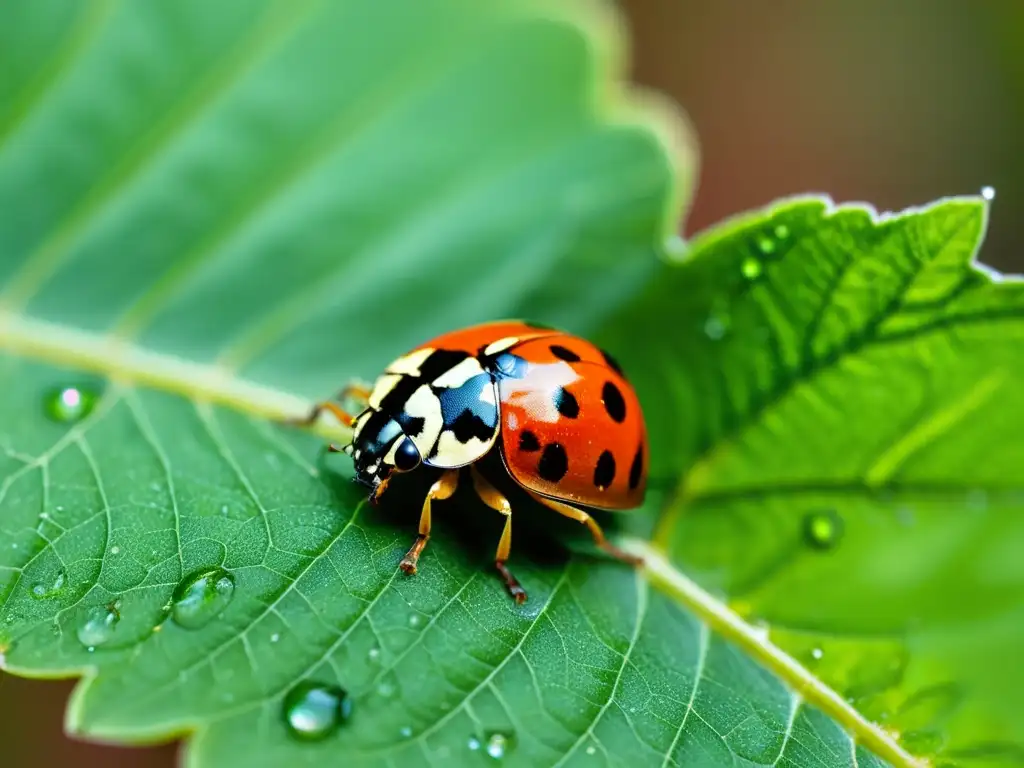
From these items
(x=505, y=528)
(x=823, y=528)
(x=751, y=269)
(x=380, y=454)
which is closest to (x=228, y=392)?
(x=380, y=454)

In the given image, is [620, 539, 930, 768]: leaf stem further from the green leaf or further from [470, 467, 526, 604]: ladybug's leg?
[470, 467, 526, 604]: ladybug's leg

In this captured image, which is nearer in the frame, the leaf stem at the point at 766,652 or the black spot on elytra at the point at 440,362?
the leaf stem at the point at 766,652

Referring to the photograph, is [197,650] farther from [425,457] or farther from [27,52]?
[27,52]

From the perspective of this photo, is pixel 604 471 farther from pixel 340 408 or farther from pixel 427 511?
pixel 340 408

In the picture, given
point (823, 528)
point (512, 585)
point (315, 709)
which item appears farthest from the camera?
point (823, 528)

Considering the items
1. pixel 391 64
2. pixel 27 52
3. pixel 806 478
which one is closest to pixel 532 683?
pixel 806 478

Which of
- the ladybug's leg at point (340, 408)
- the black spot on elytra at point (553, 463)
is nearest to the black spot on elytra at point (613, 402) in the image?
the black spot on elytra at point (553, 463)

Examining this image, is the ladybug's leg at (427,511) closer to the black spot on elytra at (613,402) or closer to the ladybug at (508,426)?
the ladybug at (508,426)
